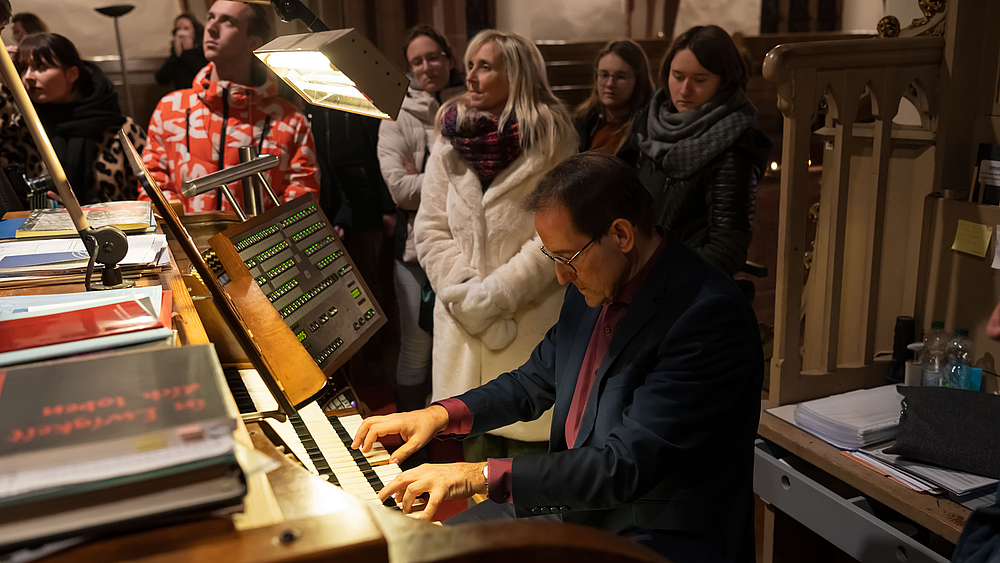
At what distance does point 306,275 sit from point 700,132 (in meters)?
1.47

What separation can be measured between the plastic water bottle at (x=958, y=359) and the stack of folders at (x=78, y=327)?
7.23ft

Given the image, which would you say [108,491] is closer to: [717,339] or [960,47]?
[717,339]

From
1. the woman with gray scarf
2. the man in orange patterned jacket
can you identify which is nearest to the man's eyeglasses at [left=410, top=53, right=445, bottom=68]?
the man in orange patterned jacket

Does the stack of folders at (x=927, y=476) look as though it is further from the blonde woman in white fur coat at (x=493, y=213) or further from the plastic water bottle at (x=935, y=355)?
the blonde woman in white fur coat at (x=493, y=213)

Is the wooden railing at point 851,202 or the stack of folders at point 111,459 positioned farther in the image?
the wooden railing at point 851,202

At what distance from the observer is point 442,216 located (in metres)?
3.00

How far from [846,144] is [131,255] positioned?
200 cm

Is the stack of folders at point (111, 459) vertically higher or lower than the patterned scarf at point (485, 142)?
lower

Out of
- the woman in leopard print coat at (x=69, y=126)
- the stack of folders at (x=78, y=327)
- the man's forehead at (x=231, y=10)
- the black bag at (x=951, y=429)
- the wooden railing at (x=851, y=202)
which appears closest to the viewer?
the stack of folders at (x=78, y=327)

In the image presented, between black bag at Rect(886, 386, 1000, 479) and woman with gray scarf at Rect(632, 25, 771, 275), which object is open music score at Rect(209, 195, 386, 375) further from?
black bag at Rect(886, 386, 1000, 479)

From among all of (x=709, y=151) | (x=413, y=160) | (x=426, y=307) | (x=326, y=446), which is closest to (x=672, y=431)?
(x=326, y=446)

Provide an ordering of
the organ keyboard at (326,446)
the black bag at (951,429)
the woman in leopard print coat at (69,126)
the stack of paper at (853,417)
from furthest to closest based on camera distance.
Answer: the woman in leopard print coat at (69,126)
the stack of paper at (853,417)
the black bag at (951,429)
the organ keyboard at (326,446)

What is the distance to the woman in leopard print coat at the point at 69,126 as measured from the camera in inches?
126

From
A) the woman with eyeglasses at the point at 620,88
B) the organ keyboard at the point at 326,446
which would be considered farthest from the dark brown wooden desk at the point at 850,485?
the woman with eyeglasses at the point at 620,88
